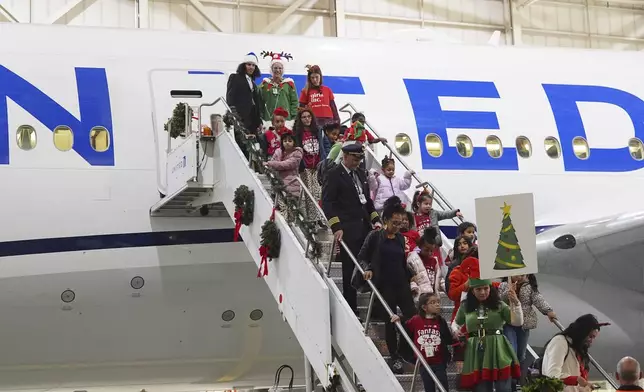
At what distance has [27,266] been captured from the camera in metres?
9.13

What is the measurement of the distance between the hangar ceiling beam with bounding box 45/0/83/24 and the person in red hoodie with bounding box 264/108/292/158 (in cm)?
1444

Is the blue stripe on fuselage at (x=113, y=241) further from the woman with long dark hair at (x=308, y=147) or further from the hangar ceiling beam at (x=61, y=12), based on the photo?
the hangar ceiling beam at (x=61, y=12)

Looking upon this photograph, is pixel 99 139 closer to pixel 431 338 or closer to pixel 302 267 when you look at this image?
pixel 302 267

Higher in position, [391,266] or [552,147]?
[552,147]

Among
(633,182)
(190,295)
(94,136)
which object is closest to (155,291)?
(190,295)

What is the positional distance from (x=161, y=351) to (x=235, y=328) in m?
0.83

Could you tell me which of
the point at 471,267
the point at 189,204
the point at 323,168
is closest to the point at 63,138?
the point at 189,204

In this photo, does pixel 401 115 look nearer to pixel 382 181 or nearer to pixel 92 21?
pixel 382 181

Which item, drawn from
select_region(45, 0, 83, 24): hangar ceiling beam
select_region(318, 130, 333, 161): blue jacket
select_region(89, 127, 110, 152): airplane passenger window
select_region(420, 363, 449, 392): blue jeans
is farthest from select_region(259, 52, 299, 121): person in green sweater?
select_region(45, 0, 83, 24): hangar ceiling beam

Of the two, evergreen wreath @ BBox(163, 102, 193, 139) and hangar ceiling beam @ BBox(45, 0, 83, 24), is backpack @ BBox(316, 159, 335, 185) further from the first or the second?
hangar ceiling beam @ BBox(45, 0, 83, 24)

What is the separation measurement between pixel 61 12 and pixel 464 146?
46.2ft

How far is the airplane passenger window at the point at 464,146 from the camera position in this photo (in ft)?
36.3

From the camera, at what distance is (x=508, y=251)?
6055 millimetres

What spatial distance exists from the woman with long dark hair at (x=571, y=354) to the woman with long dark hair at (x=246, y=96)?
393cm
